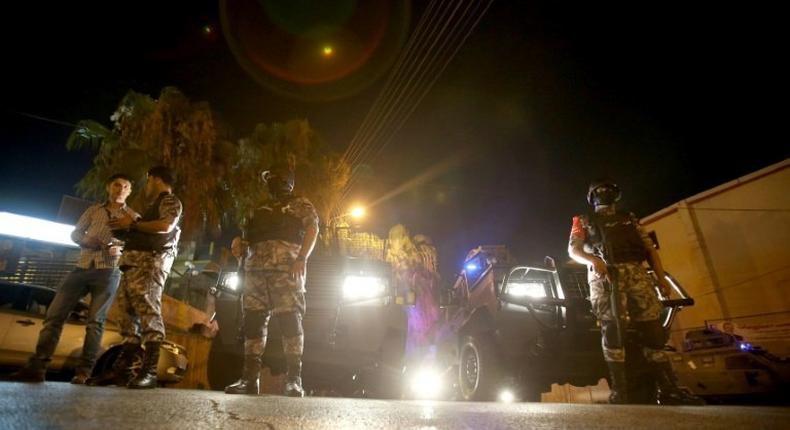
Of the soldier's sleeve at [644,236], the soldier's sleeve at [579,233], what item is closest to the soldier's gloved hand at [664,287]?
the soldier's sleeve at [644,236]

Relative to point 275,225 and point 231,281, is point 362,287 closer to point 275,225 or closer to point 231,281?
point 231,281

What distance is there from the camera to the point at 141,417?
158cm

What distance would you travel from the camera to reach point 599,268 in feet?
13.4

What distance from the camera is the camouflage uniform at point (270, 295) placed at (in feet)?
12.1

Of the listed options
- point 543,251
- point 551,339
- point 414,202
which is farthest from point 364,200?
point 551,339

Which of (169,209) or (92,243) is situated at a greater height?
(169,209)

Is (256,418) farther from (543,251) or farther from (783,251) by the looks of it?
(543,251)

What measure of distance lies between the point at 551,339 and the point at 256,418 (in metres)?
3.98

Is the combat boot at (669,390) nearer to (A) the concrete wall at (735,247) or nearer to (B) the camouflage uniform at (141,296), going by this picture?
(B) the camouflage uniform at (141,296)

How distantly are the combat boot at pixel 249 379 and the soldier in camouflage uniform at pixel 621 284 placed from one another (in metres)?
3.38

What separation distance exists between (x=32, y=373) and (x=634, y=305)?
5.79 meters

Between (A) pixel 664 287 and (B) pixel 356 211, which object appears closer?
(A) pixel 664 287

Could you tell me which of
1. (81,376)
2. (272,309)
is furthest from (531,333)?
(81,376)

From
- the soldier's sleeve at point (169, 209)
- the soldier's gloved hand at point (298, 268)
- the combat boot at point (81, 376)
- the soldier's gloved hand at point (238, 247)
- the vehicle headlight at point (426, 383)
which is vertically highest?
the soldier's sleeve at point (169, 209)
